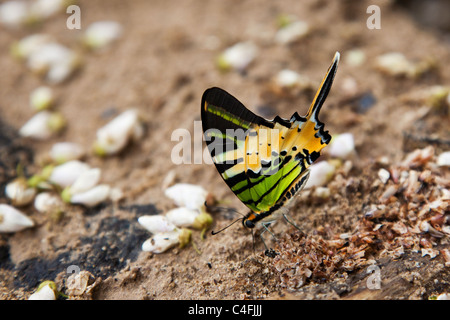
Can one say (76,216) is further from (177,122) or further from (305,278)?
(305,278)

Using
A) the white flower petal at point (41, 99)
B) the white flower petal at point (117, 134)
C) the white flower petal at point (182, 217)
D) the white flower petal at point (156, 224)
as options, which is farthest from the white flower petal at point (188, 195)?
the white flower petal at point (41, 99)

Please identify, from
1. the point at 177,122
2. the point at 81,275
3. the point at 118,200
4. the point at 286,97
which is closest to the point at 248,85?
the point at 286,97

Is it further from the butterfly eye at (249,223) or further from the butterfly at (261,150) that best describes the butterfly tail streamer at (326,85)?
the butterfly eye at (249,223)

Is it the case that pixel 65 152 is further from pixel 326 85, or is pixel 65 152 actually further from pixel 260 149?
pixel 326 85

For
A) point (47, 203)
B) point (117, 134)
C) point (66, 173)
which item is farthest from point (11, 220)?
point (117, 134)

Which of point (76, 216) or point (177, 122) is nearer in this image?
point (76, 216)

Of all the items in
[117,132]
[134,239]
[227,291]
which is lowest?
[227,291]

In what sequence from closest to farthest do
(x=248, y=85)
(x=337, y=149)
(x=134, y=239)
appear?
(x=134, y=239)
(x=337, y=149)
(x=248, y=85)
